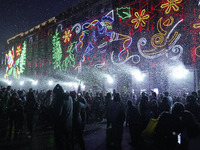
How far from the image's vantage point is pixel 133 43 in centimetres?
2180

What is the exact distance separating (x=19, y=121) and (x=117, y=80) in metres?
17.2

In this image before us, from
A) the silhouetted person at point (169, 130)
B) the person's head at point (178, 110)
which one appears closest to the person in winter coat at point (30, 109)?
the silhouetted person at point (169, 130)

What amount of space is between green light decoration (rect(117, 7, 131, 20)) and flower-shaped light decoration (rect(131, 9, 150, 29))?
4.03ft

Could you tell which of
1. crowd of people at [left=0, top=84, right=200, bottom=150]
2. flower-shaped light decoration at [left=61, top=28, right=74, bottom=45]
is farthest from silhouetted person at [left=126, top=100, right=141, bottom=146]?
flower-shaped light decoration at [left=61, top=28, right=74, bottom=45]

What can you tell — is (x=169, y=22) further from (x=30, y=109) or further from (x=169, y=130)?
(x=169, y=130)

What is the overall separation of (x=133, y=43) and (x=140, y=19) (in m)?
3.09

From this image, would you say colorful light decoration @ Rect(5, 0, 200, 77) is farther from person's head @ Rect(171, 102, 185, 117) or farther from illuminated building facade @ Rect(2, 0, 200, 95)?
person's head @ Rect(171, 102, 185, 117)

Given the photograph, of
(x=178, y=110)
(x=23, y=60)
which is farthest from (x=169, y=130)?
(x=23, y=60)

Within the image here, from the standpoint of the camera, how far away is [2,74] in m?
56.9

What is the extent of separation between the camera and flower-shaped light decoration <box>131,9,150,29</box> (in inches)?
795

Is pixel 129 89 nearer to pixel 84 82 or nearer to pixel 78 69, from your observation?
pixel 84 82

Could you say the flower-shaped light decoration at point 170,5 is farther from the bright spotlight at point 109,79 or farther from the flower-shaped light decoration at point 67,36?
the flower-shaped light decoration at point 67,36

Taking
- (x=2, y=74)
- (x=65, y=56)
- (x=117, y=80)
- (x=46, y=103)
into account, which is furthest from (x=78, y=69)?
(x=2, y=74)

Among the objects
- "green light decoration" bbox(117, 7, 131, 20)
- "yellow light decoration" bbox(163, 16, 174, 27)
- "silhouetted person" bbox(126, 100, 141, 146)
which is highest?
"green light decoration" bbox(117, 7, 131, 20)
